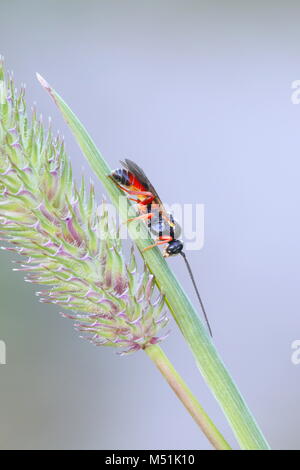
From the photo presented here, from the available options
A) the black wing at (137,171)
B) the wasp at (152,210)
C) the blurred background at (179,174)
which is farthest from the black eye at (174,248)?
the blurred background at (179,174)

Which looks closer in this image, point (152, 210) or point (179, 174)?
point (152, 210)

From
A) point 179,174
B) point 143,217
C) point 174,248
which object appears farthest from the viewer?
point 179,174

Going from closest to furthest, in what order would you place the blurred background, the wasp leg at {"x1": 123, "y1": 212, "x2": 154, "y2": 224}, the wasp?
1. the wasp leg at {"x1": 123, "y1": 212, "x2": 154, "y2": 224}
2. the wasp
3. the blurred background

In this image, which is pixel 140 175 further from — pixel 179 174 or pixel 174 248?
pixel 179 174

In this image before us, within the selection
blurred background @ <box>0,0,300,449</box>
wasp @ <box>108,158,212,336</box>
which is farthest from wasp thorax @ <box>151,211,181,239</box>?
blurred background @ <box>0,0,300,449</box>

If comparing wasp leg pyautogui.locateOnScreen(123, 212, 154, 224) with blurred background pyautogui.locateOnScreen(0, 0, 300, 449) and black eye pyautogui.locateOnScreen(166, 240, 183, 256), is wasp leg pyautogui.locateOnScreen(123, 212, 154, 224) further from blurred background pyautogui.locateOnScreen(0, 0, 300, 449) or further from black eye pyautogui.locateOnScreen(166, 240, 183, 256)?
blurred background pyautogui.locateOnScreen(0, 0, 300, 449)

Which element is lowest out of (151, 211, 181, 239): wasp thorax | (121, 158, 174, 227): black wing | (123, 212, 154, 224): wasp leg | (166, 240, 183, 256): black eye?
(166, 240, 183, 256): black eye

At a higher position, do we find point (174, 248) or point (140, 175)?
point (140, 175)

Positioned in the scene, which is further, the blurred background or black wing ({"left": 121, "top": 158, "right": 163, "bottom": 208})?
the blurred background

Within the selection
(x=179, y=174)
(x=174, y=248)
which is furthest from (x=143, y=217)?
(x=179, y=174)

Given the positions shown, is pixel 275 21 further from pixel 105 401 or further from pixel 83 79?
pixel 105 401

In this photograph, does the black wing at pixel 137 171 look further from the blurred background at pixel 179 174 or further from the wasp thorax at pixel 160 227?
the blurred background at pixel 179 174

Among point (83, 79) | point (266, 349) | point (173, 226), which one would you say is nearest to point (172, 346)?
point (266, 349)
